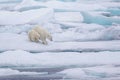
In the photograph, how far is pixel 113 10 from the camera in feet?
6.97

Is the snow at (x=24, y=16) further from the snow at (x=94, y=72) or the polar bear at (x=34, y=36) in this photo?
the snow at (x=94, y=72)

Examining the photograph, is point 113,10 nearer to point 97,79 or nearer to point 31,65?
point 97,79

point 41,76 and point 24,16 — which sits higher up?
point 24,16

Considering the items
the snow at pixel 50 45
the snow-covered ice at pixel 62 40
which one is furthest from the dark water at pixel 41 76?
the snow at pixel 50 45

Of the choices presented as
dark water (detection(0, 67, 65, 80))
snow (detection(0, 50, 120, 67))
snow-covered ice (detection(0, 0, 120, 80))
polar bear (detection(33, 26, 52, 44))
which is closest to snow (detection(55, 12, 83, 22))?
snow-covered ice (detection(0, 0, 120, 80))

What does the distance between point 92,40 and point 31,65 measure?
16.8 inches

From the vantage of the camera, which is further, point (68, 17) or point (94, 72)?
point (68, 17)

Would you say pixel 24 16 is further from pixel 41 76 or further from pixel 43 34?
pixel 41 76

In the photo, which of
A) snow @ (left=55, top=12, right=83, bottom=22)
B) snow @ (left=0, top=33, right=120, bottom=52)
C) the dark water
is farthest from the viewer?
snow @ (left=55, top=12, right=83, bottom=22)

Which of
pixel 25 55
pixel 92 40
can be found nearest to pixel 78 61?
pixel 92 40

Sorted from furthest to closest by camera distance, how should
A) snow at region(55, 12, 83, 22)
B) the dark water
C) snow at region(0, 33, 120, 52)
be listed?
snow at region(55, 12, 83, 22), snow at region(0, 33, 120, 52), the dark water

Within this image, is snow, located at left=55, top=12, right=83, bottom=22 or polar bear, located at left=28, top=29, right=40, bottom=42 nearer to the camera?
polar bear, located at left=28, top=29, right=40, bottom=42

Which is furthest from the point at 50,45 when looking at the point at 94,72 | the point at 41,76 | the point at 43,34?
the point at 94,72

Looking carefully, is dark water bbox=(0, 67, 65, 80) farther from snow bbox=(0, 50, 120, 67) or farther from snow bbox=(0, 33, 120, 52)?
snow bbox=(0, 33, 120, 52)
